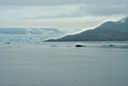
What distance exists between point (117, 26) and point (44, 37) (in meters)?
20.3

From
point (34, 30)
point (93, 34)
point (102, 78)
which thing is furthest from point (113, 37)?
point (102, 78)

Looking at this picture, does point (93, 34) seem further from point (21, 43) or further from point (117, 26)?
point (21, 43)

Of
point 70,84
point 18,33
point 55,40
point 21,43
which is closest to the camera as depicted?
point 70,84

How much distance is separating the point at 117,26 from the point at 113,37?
29.4ft

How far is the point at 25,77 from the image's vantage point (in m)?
20.9

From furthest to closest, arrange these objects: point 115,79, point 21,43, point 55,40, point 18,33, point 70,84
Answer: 1. point 55,40
2. point 18,33
3. point 21,43
4. point 115,79
5. point 70,84

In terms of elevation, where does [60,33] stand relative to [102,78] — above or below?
below

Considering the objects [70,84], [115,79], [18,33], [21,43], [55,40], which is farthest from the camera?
[55,40]

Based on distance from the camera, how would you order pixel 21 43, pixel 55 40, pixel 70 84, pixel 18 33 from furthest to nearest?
pixel 55 40 → pixel 18 33 → pixel 21 43 → pixel 70 84

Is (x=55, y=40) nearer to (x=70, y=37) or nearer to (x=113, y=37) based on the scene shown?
(x=70, y=37)

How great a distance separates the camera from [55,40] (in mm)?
106000

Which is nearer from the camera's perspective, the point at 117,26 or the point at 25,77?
the point at 25,77

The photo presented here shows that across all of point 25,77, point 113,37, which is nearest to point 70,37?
point 113,37

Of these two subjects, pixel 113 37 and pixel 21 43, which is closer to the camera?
pixel 21 43
